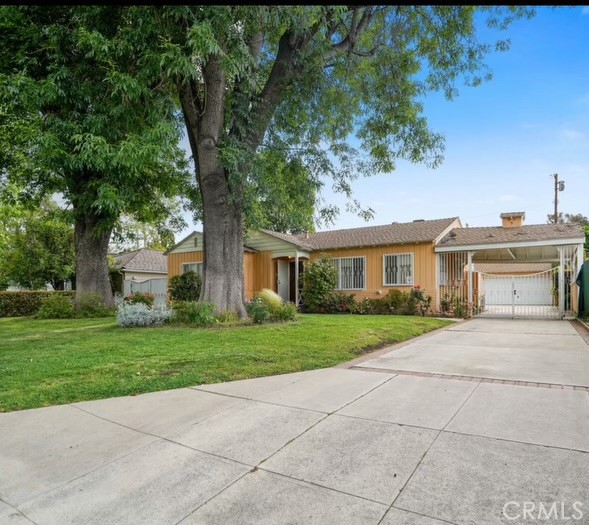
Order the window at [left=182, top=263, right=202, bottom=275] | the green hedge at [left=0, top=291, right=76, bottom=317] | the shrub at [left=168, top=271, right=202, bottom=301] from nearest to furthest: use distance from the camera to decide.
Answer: the green hedge at [left=0, top=291, right=76, bottom=317]
the shrub at [left=168, top=271, right=202, bottom=301]
the window at [left=182, top=263, right=202, bottom=275]

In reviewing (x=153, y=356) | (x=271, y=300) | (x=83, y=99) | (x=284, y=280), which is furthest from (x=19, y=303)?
(x=153, y=356)

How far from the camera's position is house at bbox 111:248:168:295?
25750 millimetres

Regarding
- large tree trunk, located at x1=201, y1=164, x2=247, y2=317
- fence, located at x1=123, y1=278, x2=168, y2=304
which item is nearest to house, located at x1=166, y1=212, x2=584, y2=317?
fence, located at x1=123, y1=278, x2=168, y2=304

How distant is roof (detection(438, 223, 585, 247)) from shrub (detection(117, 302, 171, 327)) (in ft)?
35.9

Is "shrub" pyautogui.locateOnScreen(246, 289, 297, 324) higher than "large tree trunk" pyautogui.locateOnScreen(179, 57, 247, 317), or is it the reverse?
"large tree trunk" pyautogui.locateOnScreen(179, 57, 247, 317)

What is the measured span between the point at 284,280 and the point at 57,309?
987 cm

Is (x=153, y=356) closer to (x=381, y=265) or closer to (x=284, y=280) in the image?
(x=381, y=265)

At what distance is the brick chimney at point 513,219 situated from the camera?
54.1 ft

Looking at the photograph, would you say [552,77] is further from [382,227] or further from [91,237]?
[91,237]

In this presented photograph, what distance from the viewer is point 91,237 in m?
14.8

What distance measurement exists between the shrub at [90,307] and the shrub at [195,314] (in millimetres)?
5316

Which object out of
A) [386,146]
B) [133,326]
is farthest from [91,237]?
[386,146]

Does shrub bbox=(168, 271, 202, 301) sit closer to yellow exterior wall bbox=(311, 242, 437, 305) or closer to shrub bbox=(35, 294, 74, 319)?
shrub bbox=(35, 294, 74, 319)

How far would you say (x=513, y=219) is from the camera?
1659 centimetres
